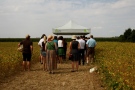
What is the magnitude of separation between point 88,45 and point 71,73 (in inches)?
176

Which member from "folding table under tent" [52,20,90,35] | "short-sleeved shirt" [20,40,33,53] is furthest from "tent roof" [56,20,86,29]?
"short-sleeved shirt" [20,40,33,53]

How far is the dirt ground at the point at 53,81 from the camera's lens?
34.6 feet

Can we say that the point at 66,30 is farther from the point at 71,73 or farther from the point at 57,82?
the point at 57,82

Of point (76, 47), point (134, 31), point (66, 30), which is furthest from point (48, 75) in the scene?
point (134, 31)

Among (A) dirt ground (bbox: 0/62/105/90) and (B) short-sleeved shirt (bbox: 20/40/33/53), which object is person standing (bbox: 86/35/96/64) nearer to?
(A) dirt ground (bbox: 0/62/105/90)

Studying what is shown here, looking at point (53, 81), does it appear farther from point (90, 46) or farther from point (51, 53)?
point (90, 46)

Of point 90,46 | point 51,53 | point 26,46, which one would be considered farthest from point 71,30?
point 51,53

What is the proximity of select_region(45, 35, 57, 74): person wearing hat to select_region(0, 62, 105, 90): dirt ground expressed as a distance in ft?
1.27

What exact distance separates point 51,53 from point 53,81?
2.06 m

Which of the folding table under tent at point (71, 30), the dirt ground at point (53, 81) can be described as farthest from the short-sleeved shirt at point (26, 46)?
the folding table under tent at point (71, 30)

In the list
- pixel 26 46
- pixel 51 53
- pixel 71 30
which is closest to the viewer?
pixel 51 53

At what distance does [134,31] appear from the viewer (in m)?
76.8

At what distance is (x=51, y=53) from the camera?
13.5m

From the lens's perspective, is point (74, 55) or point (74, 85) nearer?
point (74, 85)
